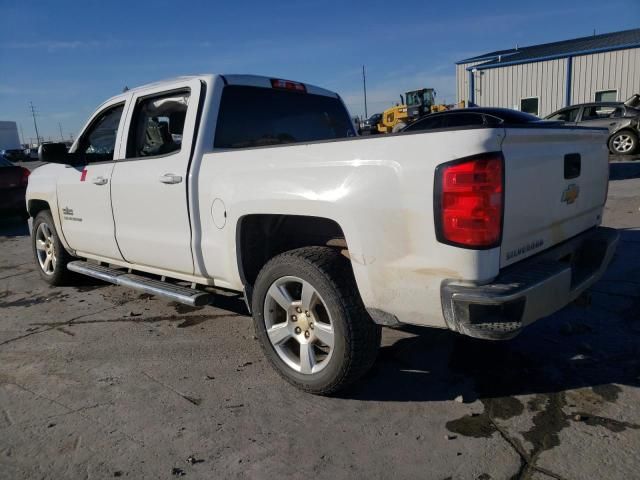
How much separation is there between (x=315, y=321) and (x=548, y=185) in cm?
150

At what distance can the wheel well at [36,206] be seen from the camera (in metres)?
5.52

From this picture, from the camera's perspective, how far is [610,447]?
2416mm

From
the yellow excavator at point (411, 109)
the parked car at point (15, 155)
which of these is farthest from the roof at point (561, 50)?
the parked car at point (15, 155)

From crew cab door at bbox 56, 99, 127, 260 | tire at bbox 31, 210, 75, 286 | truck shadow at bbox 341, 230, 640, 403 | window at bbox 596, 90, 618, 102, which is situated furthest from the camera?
window at bbox 596, 90, 618, 102

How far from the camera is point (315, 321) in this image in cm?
295

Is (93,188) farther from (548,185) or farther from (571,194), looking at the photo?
(571,194)

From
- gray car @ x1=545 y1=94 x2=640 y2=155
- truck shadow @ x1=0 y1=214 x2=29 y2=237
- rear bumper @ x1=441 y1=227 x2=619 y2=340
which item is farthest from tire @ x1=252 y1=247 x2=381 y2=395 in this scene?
gray car @ x1=545 y1=94 x2=640 y2=155

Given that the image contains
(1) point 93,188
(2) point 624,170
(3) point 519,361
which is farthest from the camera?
(2) point 624,170

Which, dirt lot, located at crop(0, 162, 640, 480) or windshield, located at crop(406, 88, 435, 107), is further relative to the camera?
Result: windshield, located at crop(406, 88, 435, 107)

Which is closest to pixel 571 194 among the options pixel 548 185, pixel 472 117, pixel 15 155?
pixel 548 185

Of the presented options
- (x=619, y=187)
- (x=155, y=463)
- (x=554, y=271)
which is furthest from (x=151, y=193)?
(x=619, y=187)

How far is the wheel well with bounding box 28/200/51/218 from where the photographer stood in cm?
552

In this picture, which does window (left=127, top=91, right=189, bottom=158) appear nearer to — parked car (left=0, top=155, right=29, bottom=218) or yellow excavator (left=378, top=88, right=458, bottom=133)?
parked car (left=0, top=155, right=29, bottom=218)

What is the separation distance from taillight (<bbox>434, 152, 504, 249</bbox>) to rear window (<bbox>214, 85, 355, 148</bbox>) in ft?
5.97
